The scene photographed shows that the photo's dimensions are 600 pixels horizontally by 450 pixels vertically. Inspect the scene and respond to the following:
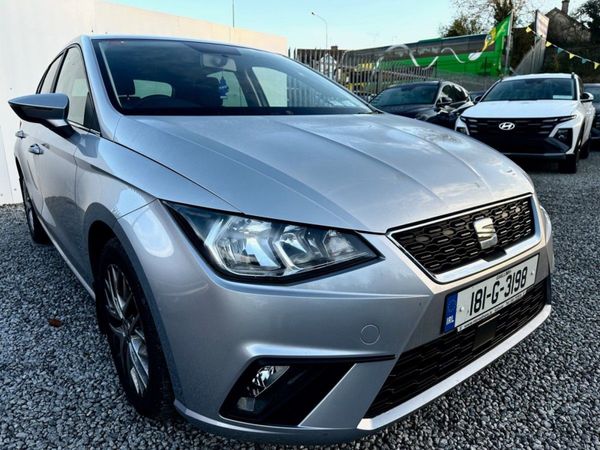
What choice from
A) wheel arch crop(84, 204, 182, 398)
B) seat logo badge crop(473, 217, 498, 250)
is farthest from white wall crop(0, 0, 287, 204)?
seat logo badge crop(473, 217, 498, 250)

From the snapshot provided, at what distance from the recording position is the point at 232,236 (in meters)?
1.24

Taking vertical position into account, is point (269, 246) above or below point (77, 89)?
below

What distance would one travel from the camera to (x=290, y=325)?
1.19m

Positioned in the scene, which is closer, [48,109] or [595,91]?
[48,109]

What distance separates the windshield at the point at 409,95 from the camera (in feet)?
27.1

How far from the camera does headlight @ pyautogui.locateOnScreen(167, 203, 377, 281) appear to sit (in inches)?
48.3

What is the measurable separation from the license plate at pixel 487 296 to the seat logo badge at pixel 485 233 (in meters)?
0.11

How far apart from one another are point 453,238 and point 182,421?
1.14 metres

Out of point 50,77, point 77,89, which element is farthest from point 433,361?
point 50,77

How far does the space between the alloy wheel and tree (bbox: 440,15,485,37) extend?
4403 cm

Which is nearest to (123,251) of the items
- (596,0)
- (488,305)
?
(488,305)

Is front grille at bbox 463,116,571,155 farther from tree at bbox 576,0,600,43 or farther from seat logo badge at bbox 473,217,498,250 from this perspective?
tree at bbox 576,0,600,43

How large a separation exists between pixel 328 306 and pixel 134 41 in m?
1.96

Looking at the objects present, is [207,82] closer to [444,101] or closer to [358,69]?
[444,101]
